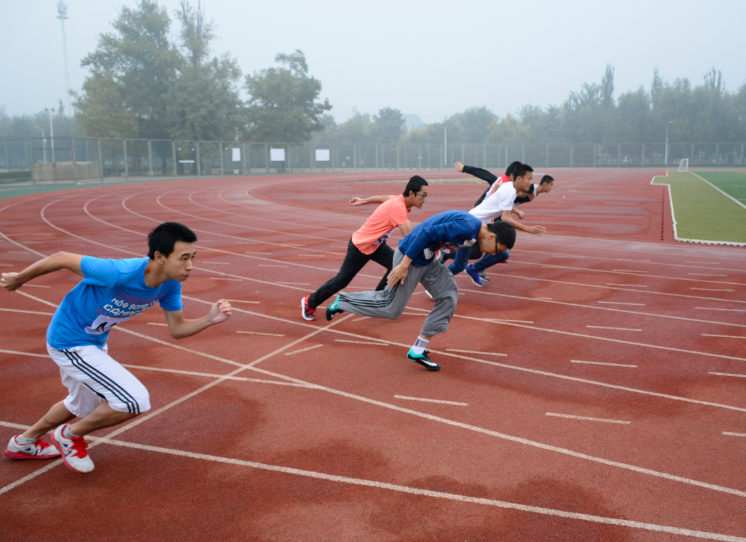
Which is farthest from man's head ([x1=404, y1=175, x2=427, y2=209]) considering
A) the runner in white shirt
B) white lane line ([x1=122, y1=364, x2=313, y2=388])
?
white lane line ([x1=122, y1=364, x2=313, y2=388])

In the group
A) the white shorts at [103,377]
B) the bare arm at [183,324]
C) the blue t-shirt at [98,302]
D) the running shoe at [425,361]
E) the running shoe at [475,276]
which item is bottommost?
the running shoe at [425,361]

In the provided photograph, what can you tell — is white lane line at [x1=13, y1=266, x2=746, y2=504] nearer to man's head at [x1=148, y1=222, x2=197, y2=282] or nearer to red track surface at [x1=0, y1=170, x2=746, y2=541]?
red track surface at [x1=0, y1=170, x2=746, y2=541]

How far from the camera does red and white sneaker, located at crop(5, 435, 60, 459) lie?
3.62 meters

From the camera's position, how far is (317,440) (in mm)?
3945

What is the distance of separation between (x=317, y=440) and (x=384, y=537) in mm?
1139

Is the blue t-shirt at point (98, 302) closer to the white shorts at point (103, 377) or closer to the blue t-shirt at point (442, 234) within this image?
the white shorts at point (103, 377)

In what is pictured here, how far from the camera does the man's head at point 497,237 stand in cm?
454

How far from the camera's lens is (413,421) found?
423 centimetres

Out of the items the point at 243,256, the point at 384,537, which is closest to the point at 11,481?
the point at 384,537

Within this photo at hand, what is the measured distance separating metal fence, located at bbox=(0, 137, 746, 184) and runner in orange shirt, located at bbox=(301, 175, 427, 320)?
27.6 metres

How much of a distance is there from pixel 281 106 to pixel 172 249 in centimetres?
5530

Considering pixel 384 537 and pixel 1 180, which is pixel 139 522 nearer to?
pixel 384 537

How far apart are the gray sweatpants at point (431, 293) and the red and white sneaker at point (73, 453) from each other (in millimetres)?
2725

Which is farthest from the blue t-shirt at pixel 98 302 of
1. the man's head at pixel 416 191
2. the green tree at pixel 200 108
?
the green tree at pixel 200 108
